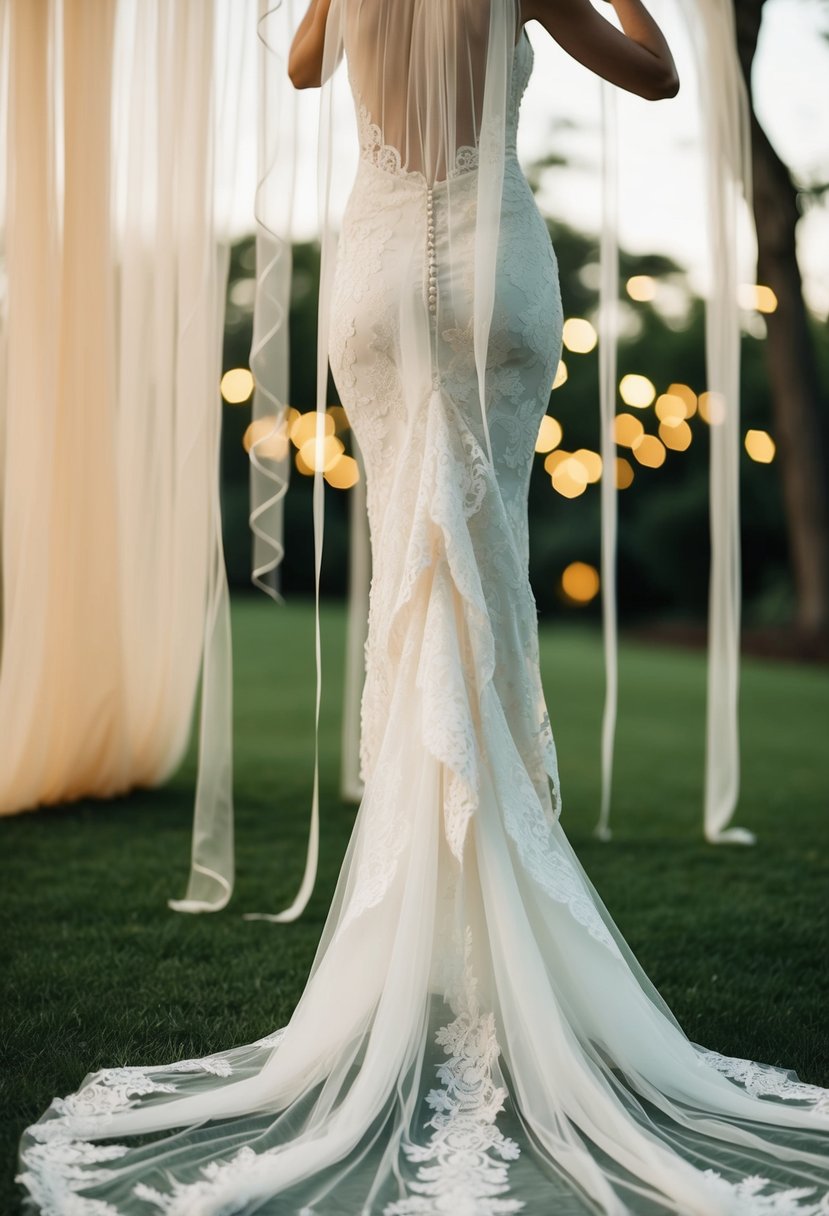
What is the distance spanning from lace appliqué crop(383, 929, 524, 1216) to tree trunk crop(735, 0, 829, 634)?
19.8ft

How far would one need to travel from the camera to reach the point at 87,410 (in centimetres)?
472

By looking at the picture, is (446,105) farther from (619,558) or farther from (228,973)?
(619,558)

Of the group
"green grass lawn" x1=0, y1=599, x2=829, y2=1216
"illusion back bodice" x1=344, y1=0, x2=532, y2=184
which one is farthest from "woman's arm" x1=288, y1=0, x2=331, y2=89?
"green grass lawn" x1=0, y1=599, x2=829, y2=1216

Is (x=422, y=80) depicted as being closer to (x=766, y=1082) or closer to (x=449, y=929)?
(x=449, y=929)

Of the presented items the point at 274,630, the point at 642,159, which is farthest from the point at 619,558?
the point at 642,159

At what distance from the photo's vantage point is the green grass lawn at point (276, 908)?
2715 mm

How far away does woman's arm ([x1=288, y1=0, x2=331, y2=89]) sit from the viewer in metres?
2.88

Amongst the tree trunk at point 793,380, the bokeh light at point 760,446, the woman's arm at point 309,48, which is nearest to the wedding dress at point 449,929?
the woman's arm at point 309,48

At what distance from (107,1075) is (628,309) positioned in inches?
787

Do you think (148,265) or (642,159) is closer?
(148,265)

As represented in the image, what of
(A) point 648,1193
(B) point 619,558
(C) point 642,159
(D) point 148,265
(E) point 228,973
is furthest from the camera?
(B) point 619,558

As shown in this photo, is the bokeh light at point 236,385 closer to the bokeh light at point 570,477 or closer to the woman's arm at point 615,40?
the bokeh light at point 570,477

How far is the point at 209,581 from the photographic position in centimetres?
360

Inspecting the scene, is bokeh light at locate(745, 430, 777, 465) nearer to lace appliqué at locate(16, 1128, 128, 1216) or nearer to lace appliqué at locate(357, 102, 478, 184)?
lace appliqué at locate(357, 102, 478, 184)
